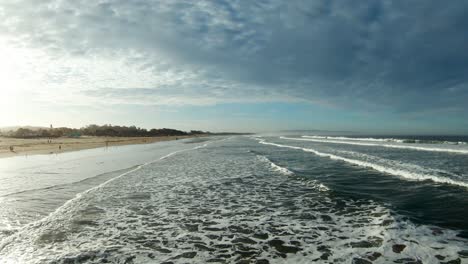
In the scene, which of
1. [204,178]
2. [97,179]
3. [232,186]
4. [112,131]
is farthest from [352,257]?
[112,131]

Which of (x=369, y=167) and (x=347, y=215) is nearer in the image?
(x=347, y=215)

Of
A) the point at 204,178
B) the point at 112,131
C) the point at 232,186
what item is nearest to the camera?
the point at 232,186

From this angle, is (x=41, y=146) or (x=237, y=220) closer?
(x=237, y=220)

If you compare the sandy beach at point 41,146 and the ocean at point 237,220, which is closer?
the ocean at point 237,220

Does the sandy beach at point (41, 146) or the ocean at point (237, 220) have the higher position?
the sandy beach at point (41, 146)

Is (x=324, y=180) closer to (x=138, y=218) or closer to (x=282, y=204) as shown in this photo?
(x=282, y=204)

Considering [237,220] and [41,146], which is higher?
[41,146]

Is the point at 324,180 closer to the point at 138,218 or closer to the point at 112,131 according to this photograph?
the point at 138,218

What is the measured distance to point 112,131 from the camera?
154250 mm

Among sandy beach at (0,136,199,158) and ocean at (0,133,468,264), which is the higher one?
sandy beach at (0,136,199,158)

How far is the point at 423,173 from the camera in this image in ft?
60.6

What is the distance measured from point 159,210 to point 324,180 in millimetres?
10052

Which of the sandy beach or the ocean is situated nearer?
the ocean

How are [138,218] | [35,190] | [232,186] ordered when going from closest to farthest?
[138,218] → [35,190] → [232,186]
